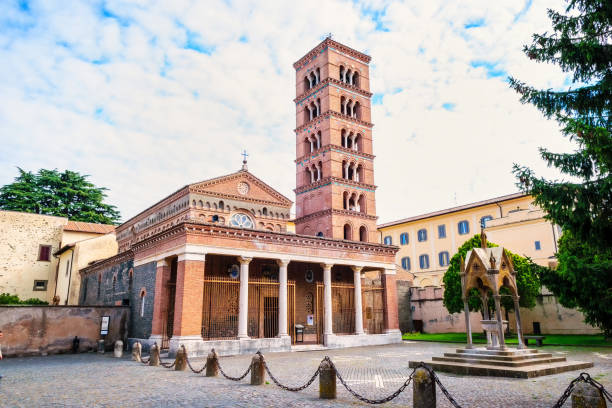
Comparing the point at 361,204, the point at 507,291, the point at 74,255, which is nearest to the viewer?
the point at 507,291

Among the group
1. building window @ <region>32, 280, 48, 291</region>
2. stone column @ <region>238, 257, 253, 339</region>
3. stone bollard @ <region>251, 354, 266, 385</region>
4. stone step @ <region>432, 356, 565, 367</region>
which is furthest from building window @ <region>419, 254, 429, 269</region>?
A: stone bollard @ <region>251, 354, 266, 385</region>

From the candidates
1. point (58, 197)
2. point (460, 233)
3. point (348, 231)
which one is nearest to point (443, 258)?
point (460, 233)

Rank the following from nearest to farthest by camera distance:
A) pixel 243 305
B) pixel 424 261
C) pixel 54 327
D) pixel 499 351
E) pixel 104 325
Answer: pixel 499 351, pixel 243 305, pixel 54 327, pixel 104 325, pixel 424 261

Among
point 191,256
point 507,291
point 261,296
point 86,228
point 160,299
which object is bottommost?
point 160,299

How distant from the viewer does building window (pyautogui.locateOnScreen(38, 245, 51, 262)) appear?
36438mm

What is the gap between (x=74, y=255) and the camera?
3262 centimetres

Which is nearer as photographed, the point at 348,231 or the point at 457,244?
the point at 348,231

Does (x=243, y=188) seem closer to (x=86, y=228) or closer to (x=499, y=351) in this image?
(x=86, y=228)

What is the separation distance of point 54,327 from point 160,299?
232 inches

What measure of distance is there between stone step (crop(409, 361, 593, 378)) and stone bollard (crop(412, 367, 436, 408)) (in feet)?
15.3

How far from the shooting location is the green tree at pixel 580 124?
9.69 metres

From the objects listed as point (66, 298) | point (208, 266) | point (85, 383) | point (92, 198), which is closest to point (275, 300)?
point (208, 266)

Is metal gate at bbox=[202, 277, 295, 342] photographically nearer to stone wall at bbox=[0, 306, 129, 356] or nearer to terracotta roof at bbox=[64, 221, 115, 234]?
stone wall at bbox=[0, 306, 129, 356]

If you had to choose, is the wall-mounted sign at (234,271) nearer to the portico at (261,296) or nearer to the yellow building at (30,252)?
the portico at (261,296)
